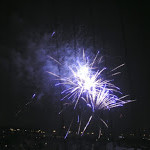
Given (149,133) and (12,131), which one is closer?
(149,133)

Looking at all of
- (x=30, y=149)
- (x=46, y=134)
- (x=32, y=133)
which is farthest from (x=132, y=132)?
(x=30, y=149)

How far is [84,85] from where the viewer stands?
1805 cm

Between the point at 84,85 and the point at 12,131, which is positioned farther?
the point at 12,131

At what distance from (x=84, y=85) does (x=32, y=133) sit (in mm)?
59820

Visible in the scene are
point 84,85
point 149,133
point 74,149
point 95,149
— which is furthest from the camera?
point 149,133

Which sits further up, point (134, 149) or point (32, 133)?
point (32, 133)

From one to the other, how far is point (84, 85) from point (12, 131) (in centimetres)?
6338

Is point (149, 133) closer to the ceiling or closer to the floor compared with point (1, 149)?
closer to the ceiling

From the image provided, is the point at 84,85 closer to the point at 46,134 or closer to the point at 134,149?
the point at 134,149

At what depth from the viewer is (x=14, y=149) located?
44.2m

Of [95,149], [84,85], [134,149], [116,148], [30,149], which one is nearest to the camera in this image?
[84,85]

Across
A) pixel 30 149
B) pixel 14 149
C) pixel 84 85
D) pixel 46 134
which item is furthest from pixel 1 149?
pixel 84 85

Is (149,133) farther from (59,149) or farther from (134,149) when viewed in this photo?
(134,149)

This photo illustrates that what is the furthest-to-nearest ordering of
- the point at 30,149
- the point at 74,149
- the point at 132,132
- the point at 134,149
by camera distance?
1. the point at 132,132
2. the point at 30,149
3. the point at 74,149
4. the point at 134,149
